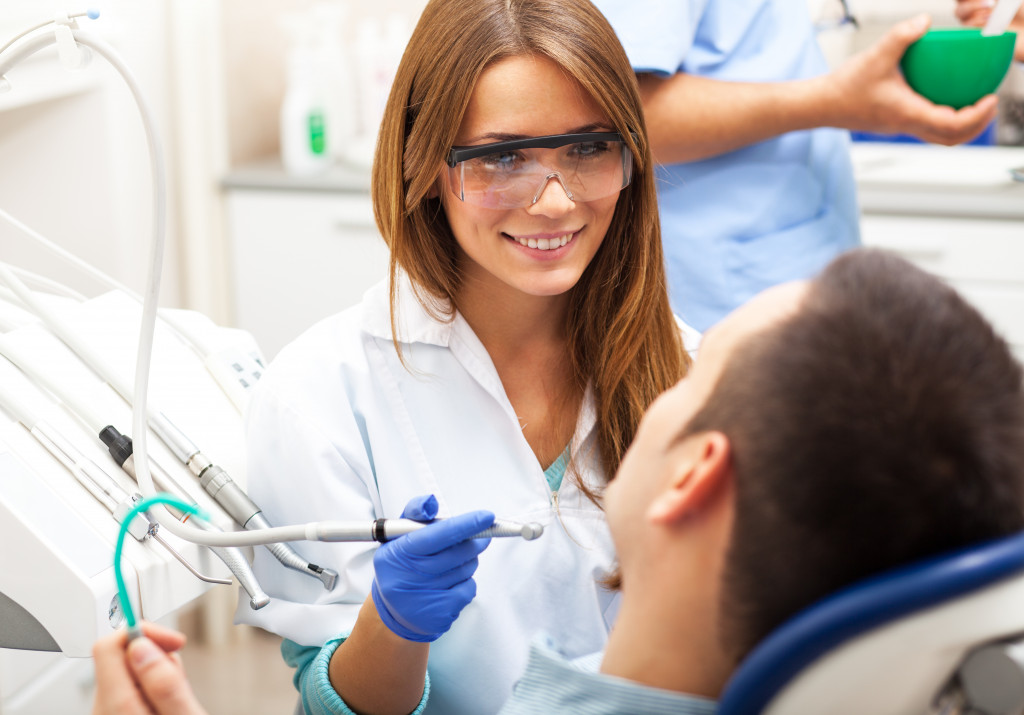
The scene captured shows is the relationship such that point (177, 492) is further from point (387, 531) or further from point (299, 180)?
point (299, 180)

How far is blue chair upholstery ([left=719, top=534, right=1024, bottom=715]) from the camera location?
1.99 feet

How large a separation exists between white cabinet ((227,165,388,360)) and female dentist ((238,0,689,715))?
1.35 metres

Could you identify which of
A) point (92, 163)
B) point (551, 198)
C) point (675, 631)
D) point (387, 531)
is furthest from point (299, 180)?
point (675, 631)

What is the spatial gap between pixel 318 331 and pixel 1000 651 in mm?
904

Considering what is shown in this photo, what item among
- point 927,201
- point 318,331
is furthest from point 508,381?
point 927,201

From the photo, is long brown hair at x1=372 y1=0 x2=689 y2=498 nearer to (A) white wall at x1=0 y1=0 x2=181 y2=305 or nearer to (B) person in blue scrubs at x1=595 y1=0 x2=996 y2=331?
(B) person in blue scrubs at x1=595 y1=0 x2=996 y2=331

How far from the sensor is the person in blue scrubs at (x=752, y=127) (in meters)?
1.61

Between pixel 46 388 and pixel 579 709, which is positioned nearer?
pixel 579 709

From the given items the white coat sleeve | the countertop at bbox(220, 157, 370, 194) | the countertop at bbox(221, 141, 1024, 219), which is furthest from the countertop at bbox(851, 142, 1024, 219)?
the white coat sleeve

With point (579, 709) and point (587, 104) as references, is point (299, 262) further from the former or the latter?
point (579, 709)

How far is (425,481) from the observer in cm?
126

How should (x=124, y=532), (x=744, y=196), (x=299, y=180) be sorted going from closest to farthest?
1. (x=124, y=532)
2. (x=744, y=196)
3. (x=299, y=180)

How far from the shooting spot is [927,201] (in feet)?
7.86

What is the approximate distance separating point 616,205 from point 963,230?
4.41ft
